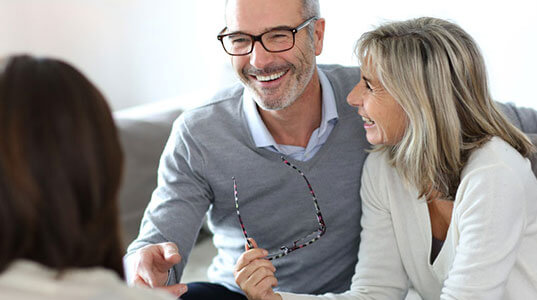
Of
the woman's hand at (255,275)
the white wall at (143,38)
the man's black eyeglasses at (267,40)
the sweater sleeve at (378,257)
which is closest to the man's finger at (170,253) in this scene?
the woman's hand at (255,275)

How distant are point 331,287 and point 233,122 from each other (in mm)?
525

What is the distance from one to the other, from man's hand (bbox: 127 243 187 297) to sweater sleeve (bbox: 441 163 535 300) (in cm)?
60

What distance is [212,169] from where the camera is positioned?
1703 millimetres

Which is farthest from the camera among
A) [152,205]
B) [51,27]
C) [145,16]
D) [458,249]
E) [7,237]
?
[145,16]

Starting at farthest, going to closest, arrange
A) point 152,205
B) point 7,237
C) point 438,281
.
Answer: point 152,205 → point 438,281 → point 7,237

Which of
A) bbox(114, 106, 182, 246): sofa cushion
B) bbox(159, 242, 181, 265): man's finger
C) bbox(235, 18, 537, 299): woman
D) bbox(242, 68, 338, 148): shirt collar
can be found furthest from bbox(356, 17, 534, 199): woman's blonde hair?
bbox(114, 106, 182, 246): sofa cushion

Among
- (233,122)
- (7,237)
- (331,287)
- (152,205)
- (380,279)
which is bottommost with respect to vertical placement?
(331,287)

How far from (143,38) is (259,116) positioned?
240 centimetres

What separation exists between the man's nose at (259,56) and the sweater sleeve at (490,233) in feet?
2.05

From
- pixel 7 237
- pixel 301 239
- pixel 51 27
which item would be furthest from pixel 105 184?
pixel 51 27

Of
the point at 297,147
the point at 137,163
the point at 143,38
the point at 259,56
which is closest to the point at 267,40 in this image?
the point at 259,56

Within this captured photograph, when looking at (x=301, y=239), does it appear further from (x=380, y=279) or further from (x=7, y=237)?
(x=7, y=237)

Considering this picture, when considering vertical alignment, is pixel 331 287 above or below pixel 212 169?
below

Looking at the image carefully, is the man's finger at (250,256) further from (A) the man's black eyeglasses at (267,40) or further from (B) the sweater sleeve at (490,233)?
(A) the man's black eyeglasses at (267,40)
